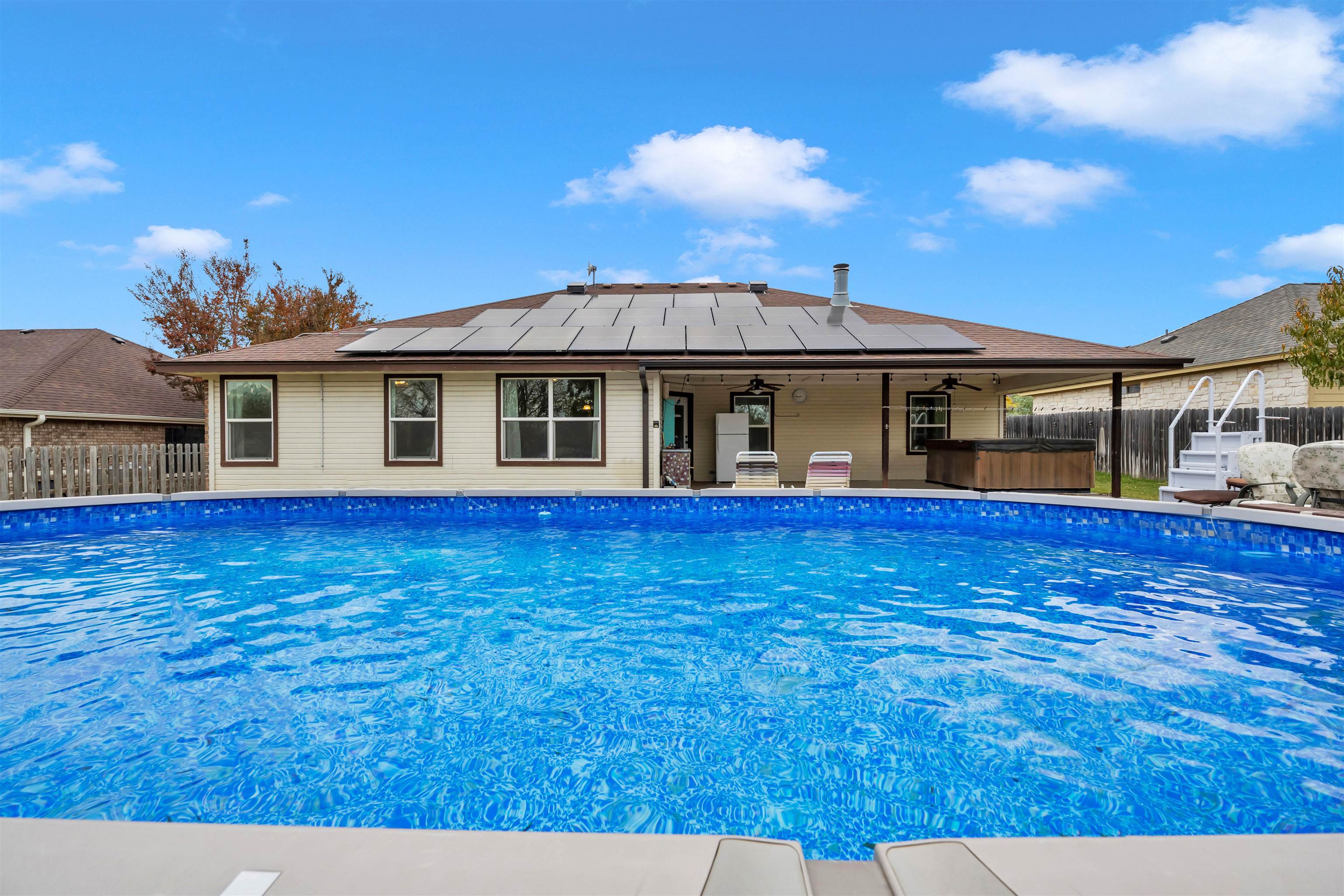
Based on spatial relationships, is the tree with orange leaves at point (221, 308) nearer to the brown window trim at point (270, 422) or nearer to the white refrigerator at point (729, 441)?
the brown window trim at point (270, 422)

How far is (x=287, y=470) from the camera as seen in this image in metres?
11.3

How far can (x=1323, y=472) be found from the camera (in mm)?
7578

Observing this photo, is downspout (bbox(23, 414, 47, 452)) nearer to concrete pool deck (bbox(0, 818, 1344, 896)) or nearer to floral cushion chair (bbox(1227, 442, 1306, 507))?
concrete pool deck (bbox(0, 818, 1344, 896))

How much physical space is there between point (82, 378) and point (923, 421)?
70.9 feet

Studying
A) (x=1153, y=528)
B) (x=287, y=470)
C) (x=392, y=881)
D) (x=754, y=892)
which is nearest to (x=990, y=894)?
(x=754, y=892)

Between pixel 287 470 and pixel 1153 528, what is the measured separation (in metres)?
13.6

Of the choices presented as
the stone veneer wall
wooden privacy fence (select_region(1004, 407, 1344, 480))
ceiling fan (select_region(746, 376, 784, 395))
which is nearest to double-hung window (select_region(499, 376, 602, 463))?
ceiling fan (select_region(746, 376, 784, 395))

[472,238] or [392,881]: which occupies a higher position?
[472,238]

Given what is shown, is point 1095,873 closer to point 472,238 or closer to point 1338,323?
point 1338,323

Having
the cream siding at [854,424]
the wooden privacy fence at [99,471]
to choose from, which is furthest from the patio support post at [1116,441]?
the wooden privacy fence at [99,471]

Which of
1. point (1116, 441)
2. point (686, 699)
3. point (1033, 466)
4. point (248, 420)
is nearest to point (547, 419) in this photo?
point (248, 420)

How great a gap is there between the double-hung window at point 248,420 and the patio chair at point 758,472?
841cm

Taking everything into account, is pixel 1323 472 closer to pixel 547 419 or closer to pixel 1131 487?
pixel 1131 487

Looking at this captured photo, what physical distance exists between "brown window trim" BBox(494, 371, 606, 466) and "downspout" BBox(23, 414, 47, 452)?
37.8 feet
